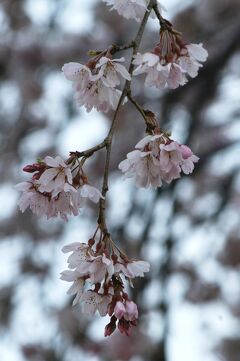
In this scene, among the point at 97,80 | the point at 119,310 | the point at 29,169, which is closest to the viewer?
the point at 119,310

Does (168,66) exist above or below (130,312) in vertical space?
above

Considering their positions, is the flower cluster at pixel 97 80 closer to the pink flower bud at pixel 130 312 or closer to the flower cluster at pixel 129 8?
the flower cluster at pixel 129 8

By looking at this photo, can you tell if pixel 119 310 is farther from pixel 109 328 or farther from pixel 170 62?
pixel 170 62

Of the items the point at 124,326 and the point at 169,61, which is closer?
the point at 124,326

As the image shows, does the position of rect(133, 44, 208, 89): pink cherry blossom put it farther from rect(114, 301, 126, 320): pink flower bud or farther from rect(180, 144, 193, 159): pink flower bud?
rect(114, 301, 126, 320): pink flower bud

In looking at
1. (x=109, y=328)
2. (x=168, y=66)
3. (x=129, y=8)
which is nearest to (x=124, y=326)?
(x=109, y=328)

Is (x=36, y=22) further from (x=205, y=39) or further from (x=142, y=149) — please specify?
(x=142, y=149)

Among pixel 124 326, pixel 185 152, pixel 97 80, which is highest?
pixel 97 80

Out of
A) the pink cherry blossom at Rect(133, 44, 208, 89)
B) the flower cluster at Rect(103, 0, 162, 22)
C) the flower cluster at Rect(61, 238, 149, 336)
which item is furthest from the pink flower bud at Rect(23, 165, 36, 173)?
the flower cluster at Rect(103, 0, 162, 22)
